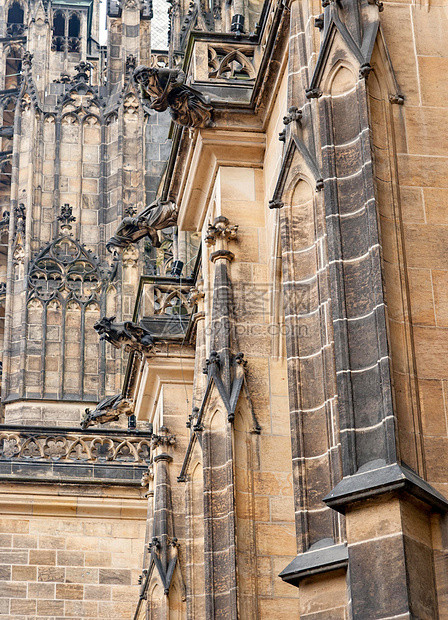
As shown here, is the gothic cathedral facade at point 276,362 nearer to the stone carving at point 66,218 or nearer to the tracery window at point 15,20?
the stone carving at point 66,218

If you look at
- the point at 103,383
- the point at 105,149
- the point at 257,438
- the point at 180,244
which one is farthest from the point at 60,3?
the point at 257,438

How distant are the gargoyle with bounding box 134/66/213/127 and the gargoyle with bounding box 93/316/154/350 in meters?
4.19

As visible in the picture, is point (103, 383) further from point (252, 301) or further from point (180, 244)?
point (252, 301)

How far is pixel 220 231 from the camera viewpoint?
1323 centimetres

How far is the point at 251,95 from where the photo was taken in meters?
13.6

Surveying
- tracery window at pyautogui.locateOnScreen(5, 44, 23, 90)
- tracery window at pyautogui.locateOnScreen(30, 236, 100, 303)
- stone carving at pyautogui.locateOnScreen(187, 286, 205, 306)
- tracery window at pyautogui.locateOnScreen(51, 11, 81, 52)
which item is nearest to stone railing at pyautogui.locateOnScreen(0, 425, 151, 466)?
tracery window at pyautogui.locateOnScreen(30, 236, 100, 303)

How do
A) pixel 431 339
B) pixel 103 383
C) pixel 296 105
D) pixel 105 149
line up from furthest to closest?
1. pixel 105 149
2. pixel 103 383
3. pixel 296 105
4. pixel 431 339

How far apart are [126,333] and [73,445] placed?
6.09 metres

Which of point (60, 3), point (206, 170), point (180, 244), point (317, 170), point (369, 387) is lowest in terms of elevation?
point (369, 387)

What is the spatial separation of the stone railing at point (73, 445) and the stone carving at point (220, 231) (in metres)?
9.46

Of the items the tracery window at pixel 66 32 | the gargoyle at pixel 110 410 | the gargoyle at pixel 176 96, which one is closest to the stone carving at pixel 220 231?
the gargoyle at pixel 176 96

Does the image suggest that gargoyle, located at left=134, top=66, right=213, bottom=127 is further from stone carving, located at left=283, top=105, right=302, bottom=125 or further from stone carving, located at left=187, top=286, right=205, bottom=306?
stone carving, located at left=283, top=105, right=302, bottom=125

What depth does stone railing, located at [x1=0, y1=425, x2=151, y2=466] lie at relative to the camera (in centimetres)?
2241

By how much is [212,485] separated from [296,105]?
3.52 m
